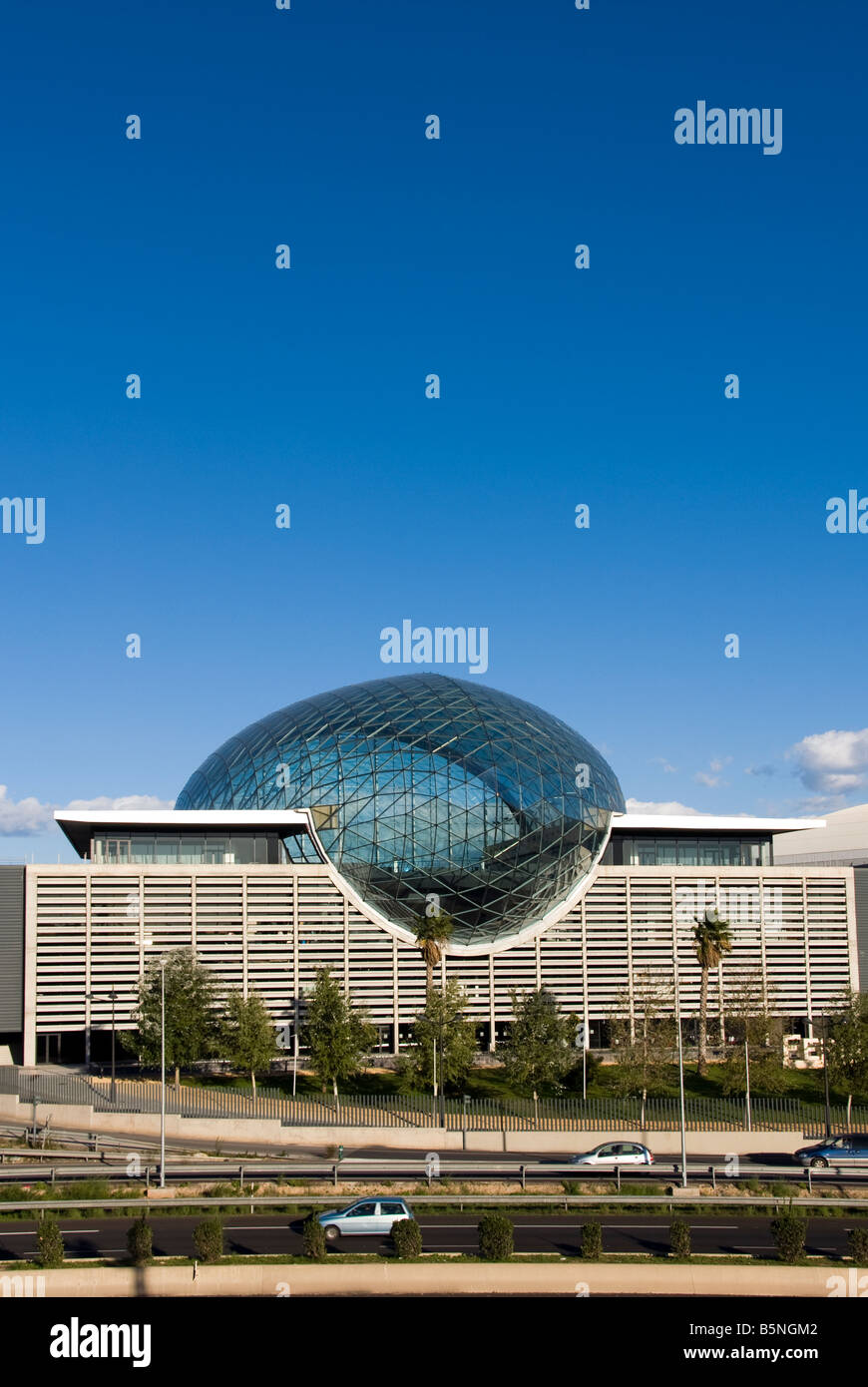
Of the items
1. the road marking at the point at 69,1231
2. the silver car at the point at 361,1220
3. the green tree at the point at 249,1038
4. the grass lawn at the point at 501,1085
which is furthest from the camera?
the grass lawn at the point at 501,1085

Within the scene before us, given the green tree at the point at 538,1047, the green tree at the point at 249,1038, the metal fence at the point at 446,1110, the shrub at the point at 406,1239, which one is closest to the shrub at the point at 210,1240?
the shrub at the point at 406,1239

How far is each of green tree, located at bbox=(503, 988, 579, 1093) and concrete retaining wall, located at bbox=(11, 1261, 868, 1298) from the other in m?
30.3

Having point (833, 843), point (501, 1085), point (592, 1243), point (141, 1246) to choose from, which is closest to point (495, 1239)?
point (592, 1243)

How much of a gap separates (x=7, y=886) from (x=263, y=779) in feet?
48.6

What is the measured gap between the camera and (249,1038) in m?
56.8

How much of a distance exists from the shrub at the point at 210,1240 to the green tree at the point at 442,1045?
28.7 m

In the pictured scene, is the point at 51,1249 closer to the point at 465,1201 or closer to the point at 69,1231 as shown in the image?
the point at 69,1231

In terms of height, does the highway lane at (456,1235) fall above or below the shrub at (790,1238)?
below

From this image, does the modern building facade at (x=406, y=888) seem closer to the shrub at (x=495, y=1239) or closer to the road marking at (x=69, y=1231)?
the road marking at (x=69, y=1231)

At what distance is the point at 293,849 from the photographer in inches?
2689

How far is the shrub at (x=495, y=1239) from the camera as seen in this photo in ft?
90.7
